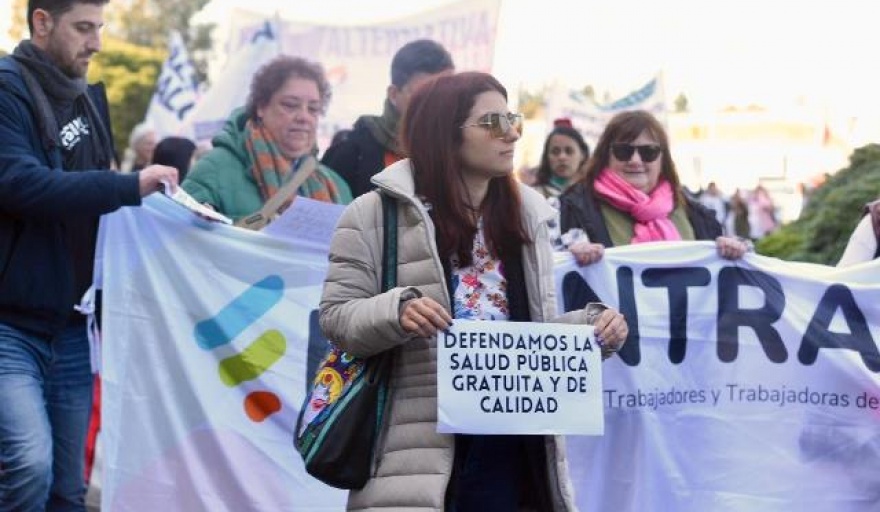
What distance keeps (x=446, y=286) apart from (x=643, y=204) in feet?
7.58

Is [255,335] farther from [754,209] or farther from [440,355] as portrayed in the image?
[754,209]

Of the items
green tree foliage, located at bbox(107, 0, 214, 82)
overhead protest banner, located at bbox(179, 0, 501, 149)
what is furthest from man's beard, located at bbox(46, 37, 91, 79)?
green tree foliage, located at bbox(107, 0, 214, 82)

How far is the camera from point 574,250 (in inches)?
216

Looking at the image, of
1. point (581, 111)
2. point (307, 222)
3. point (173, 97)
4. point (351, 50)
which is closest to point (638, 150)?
point (307, 222)

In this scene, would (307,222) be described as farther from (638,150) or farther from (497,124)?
(497,124)

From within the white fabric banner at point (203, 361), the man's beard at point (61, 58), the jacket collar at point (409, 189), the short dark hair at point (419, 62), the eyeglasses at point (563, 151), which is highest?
the short dark hair at point (419, 62)

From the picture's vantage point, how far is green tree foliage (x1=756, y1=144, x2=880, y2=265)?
8172 mm

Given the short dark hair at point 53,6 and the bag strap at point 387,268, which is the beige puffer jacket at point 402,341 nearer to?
the bag strap at point 387,268

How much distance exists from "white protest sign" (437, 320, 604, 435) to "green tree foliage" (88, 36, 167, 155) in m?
58.1

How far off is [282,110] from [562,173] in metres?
3.17

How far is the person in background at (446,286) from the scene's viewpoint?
3.54m

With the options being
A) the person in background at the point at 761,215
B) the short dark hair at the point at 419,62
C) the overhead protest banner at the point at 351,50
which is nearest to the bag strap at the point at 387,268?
the short dark hair at the point at 419,62

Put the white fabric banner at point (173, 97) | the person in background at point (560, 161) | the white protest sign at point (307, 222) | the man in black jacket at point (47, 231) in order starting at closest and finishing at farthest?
the man in black jacket at point (47, 231) → the white protest sign at point (307, 222) → the person in background at point (560, 161) → the white fabric banner at point (173, 97)

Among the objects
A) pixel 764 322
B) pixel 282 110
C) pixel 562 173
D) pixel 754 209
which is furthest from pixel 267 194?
pixel 754 209
